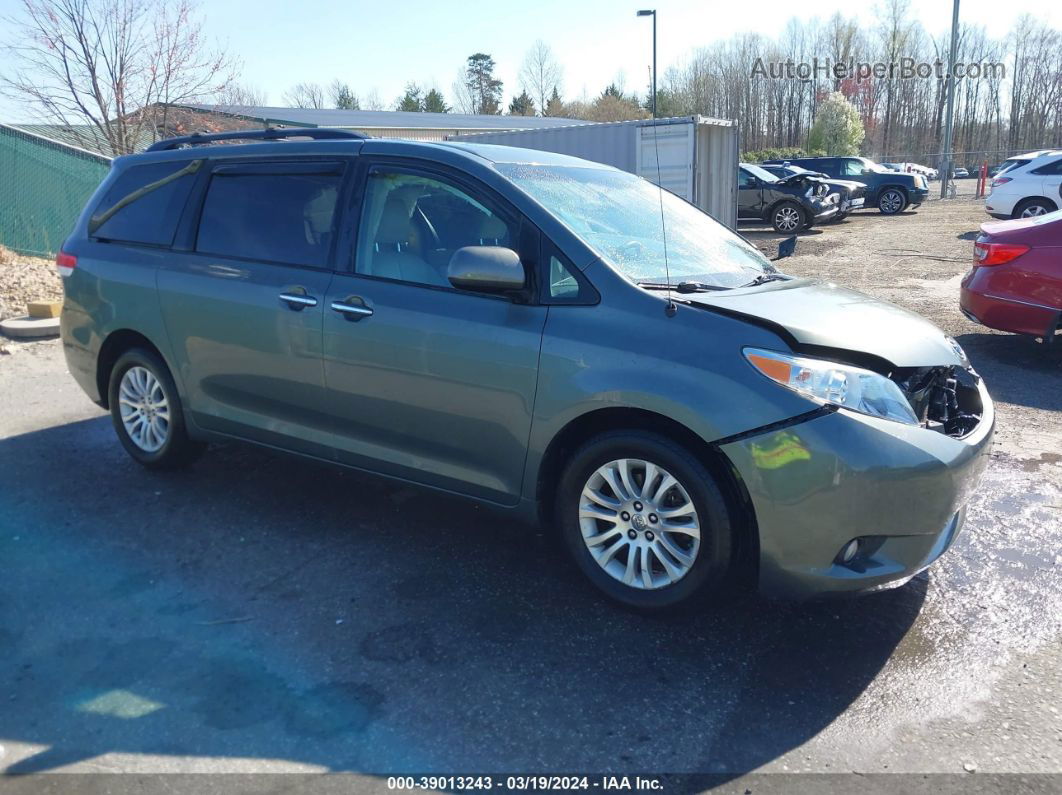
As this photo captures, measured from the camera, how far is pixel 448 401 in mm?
3779

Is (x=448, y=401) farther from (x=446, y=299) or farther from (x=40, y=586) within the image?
(x=40, y=586)

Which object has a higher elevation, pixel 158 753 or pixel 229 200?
pixel 229 200

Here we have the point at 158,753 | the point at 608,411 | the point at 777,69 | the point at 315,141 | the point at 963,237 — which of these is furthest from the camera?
the point at 777,69

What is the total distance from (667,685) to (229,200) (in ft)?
10.9

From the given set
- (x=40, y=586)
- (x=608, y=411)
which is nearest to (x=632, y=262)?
(x=608, y=411)

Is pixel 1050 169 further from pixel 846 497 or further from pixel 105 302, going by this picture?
pixel 105 302

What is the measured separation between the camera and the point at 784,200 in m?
20.2

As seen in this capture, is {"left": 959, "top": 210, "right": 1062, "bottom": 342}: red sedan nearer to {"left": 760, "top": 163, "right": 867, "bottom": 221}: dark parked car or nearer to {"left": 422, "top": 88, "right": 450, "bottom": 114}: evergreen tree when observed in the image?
{"left": 760, "top": 163, "right": 867, "bottom": 221}: dark parked car

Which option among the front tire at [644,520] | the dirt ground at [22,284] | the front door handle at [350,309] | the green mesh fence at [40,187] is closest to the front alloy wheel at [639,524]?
the front tire at [644,520]

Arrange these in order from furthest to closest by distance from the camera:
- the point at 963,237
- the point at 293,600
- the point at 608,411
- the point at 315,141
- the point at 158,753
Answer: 1. the point at 963,237
2. the point at 315,141
3. the point at 293,600
4. the point at 608,411
5. the point at 158,753

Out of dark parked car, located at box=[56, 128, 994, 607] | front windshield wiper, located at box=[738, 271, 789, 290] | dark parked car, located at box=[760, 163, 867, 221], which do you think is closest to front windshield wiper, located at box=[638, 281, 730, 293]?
dark parked car, located at box=[56, 128, 994, 607]

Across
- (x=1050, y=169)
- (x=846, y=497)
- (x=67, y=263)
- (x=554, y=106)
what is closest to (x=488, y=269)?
(x=846, y=497)

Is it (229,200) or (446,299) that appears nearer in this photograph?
(446,299)

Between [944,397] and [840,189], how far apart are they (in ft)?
63.9
